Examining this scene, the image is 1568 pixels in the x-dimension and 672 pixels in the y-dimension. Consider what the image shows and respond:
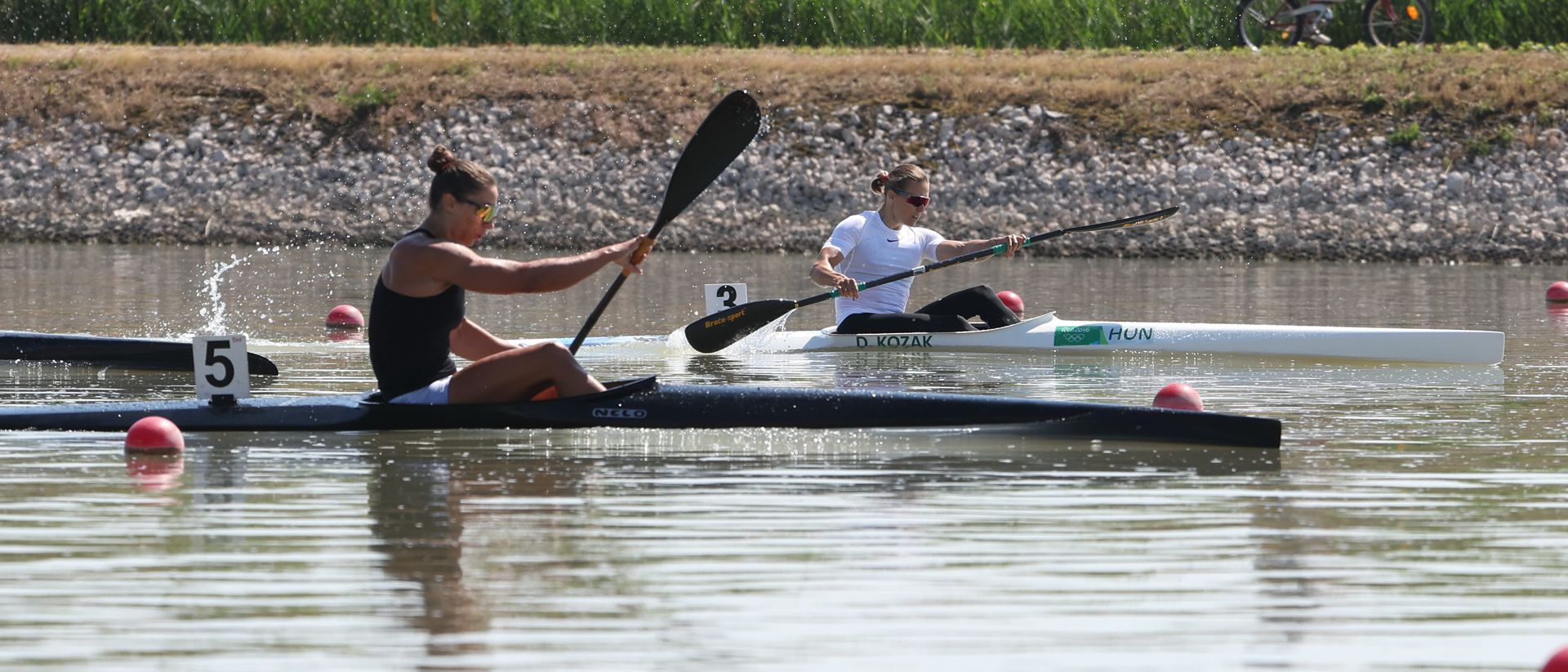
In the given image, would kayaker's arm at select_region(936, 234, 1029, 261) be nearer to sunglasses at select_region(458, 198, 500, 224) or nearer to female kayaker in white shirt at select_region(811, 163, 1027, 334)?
female kayaker in white shirt at select_region(811, 163, 1027, 334)

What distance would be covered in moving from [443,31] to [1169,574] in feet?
90.1

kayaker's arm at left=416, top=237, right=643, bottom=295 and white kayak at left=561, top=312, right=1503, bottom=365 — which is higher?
kayaker's arm at left=416, top=237, right=643, bottom=295

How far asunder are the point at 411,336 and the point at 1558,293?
12.2 meters

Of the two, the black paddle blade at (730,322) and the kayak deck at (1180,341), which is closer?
the kayak deck at (1180,341)

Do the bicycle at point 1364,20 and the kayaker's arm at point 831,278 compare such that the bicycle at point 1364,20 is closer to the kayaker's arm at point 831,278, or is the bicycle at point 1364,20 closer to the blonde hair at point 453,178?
the kayaker's arm at point 831,278

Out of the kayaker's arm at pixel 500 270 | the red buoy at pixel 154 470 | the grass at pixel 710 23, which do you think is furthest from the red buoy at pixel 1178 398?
the grass at pixel 710 23

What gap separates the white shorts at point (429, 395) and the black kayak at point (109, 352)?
11.7 feet

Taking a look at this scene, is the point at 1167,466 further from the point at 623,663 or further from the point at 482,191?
the point at 623,663

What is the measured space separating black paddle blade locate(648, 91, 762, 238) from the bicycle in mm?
19815

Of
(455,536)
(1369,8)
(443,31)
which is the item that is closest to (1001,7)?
(1369,8)

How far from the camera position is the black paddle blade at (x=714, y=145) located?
9.69m

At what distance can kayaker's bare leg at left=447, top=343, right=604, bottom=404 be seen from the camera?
8.37 metres

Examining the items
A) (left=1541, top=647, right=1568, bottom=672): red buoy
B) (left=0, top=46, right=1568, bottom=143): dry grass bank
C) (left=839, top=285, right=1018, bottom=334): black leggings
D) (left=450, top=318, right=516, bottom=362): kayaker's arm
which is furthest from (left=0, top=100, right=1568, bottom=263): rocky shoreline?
(left=1541, top=647, right=1568, bottom=672): red buoy

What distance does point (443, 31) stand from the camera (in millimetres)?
32188
